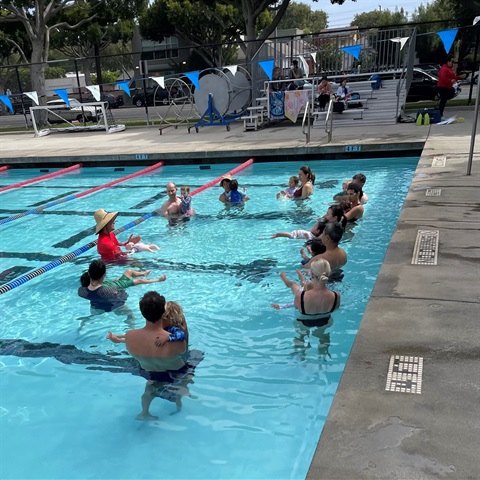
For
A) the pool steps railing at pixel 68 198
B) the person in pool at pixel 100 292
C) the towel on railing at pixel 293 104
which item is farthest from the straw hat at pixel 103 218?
the towel on railing at pixel 293 104

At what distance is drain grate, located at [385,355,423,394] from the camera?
3.24m

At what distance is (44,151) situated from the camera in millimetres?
17328

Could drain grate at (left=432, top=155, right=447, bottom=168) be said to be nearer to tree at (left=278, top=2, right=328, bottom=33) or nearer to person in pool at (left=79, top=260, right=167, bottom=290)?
person in pool at (left=79, top=260, right=167, bottom=290)

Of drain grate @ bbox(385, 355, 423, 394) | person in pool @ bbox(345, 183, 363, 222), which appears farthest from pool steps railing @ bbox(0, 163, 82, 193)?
drain grate @ bbox(385, 355, 423, 394)

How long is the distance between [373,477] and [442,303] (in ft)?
7.43

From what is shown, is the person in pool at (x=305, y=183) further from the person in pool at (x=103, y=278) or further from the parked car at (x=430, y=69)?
the parked car at (x=430, y=69)

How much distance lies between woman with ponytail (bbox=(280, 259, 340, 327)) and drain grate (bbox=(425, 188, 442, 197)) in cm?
387

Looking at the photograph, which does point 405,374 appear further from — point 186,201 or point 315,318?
point 186,201

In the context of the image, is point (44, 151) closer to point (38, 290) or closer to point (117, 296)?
point (38, 290)

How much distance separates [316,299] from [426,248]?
1693mm

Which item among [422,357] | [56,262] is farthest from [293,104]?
[422,357]

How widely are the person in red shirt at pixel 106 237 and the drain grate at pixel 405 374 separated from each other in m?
4.71

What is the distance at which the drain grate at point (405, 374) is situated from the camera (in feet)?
10.6

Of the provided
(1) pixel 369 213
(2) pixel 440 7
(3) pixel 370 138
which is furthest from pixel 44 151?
(2) pixel 440 7
